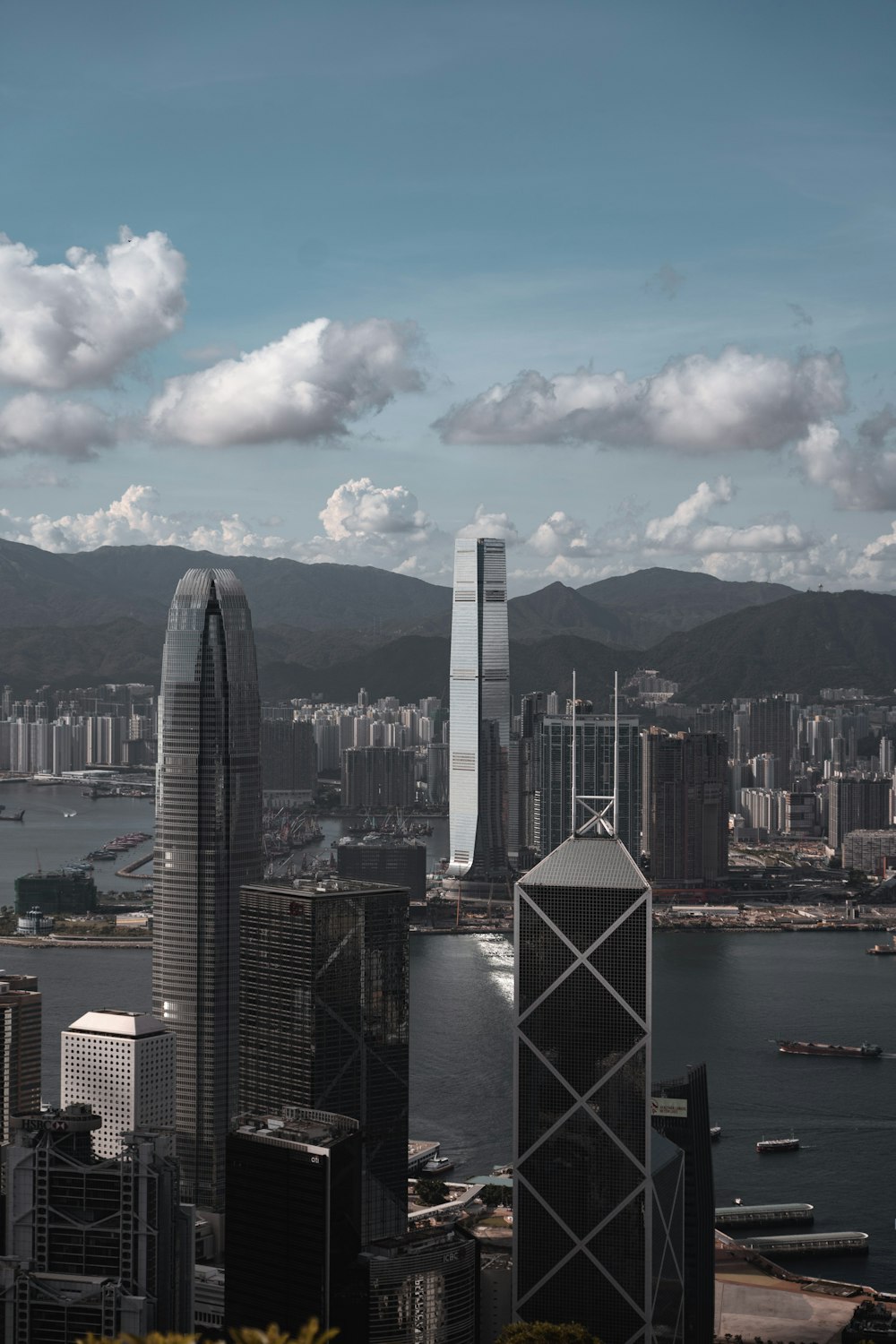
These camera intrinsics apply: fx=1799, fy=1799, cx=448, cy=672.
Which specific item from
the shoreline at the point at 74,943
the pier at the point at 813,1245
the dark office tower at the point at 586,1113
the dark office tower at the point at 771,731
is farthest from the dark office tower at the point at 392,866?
the dark office tower at the point at 771,731

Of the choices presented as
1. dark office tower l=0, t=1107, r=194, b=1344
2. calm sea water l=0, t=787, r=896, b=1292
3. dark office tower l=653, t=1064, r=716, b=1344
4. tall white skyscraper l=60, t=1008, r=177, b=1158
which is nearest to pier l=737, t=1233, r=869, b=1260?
calm sea water l=0, t=787, r=896, b=1292

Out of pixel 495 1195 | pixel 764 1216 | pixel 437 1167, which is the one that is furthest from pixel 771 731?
pixel 495 1195

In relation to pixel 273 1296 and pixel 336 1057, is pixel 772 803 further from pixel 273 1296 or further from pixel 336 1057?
pixel 273 1296

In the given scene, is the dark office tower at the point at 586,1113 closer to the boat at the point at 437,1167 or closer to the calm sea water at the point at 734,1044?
the calm sea water at the point at 734,1044

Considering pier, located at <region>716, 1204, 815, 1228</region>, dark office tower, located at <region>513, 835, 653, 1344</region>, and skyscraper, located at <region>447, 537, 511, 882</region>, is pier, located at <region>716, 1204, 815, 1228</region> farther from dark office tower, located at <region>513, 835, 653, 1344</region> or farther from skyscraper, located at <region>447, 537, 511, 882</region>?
skyscraper, located at <region>447, 537, 511, 882</region>

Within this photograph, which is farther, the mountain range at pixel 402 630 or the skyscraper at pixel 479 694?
the mountain range at pixel 402 630

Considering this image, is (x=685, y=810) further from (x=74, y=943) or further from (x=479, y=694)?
(x=74, y=943)

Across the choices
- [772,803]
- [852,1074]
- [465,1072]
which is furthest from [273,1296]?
[772,803]
